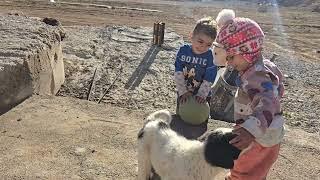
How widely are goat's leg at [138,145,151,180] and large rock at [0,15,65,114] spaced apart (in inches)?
111

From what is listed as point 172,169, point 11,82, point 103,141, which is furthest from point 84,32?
point 172,169

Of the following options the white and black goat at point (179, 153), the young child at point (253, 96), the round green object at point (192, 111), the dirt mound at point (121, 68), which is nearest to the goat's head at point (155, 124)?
the white and black goat at point (179, 153)

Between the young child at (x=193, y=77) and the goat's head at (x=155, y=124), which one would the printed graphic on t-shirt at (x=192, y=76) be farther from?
the goat's head at (x=155, y=124)

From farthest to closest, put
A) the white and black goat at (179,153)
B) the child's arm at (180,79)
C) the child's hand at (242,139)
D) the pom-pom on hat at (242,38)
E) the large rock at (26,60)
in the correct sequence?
the large rock at (26,60)
the child's arm at (180,79)
the pom-pom on hat at (242,38)
the white and black goat at (179,153)
the child's hand at (242,139)

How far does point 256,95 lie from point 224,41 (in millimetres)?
394

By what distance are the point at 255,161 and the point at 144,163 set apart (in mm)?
888

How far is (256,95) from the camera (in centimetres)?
302

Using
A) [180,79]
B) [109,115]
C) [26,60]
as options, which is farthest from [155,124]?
[26,60]

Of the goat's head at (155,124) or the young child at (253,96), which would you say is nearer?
the young child at (253,96)

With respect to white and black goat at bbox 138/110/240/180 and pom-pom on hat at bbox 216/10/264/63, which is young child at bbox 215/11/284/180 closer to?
pom-pom on hat at bbox 216/10/264/63

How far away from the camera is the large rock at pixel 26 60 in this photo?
6074 millimetres

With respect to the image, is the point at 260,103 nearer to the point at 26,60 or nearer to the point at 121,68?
the point at 26,60

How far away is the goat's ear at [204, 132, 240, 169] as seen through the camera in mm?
2848

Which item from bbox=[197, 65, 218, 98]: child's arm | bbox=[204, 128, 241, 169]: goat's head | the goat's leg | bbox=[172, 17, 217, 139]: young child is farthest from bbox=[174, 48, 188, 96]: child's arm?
bbox=[204, 128, 241, 169]: goat's head
